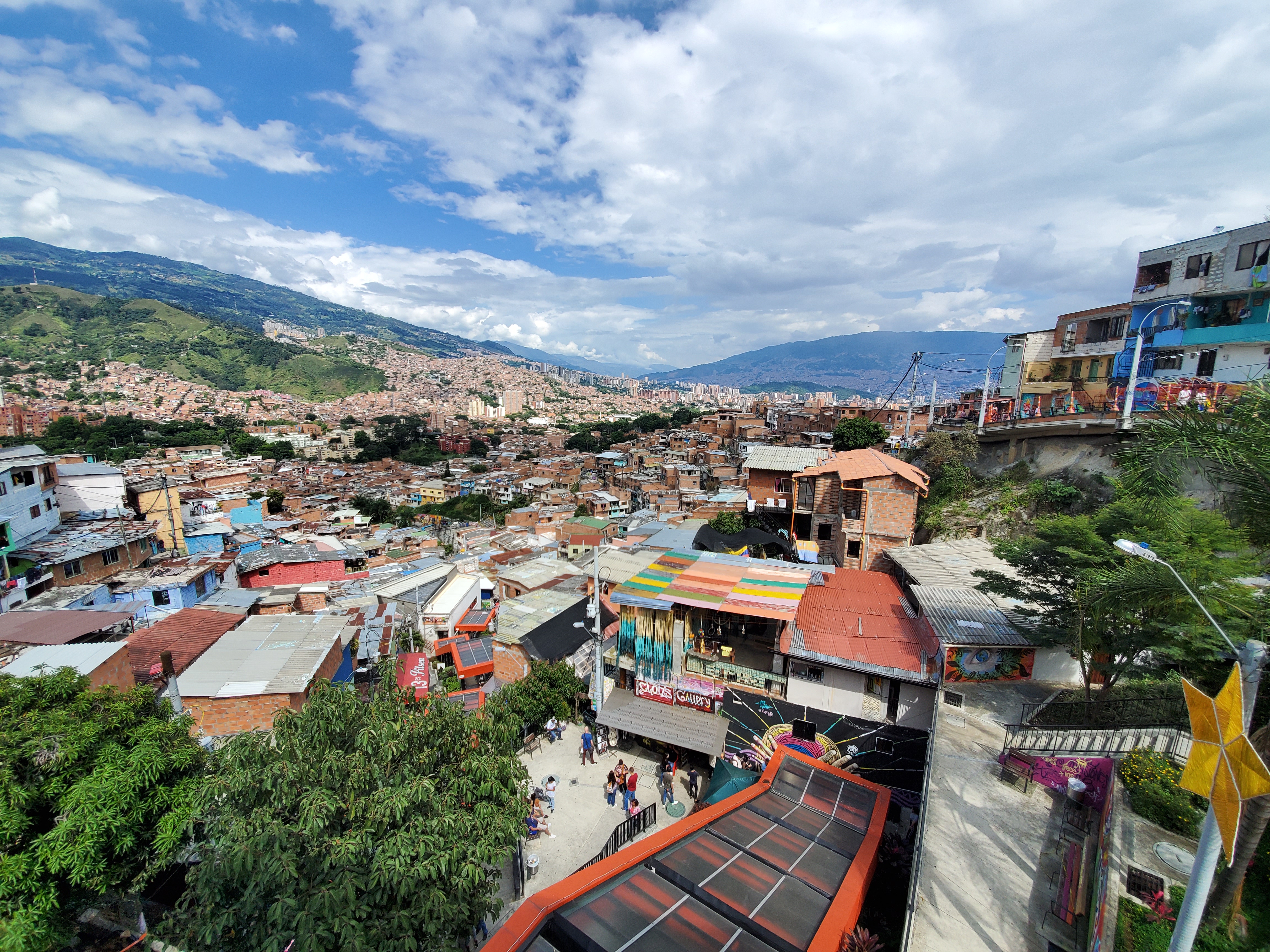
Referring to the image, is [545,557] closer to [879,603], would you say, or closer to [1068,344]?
[879,603]

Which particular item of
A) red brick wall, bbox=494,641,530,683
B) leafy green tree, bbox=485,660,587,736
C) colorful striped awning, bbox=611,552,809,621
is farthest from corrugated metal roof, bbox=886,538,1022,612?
red brick wall, bbox=494,641,530,683

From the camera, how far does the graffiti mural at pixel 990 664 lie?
971cm

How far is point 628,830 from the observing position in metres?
9.45

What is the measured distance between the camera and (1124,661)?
7363mm

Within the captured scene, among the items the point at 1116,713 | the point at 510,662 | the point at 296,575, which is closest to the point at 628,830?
the point at 510,662

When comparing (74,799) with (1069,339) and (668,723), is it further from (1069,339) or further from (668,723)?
(1069,339)

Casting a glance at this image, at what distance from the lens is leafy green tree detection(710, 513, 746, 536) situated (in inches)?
948

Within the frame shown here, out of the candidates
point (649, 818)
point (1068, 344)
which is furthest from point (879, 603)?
point (1068, 344)

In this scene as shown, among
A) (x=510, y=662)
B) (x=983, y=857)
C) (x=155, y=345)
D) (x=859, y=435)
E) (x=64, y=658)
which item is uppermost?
(x=155, y=345)

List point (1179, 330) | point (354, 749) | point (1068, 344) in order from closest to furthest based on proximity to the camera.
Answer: point (354, 749)
point (1179, 330)
point (1068, 344)

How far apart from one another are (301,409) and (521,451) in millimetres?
69462

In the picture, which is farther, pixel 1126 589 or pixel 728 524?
pixel 728 524

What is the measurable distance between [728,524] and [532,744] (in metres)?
14.4

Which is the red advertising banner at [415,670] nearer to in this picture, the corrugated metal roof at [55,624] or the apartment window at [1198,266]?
the corrugated metal roof at [55,624]
